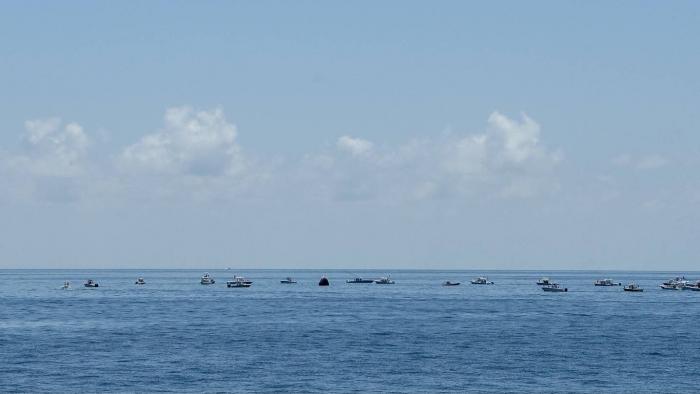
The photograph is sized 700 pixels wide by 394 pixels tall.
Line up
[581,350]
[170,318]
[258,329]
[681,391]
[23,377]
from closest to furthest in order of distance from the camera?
[681,391] < [23,377] < [581,350] < [258,329] < [170,318]

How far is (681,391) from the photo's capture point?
77750 millimetres

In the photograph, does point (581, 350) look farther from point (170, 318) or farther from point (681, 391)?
point (170, 318)

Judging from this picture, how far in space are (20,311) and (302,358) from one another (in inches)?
3465

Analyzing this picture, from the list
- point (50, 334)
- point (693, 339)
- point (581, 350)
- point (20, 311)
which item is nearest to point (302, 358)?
point (581, 350)

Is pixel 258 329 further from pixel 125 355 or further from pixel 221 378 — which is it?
pixel 221 378

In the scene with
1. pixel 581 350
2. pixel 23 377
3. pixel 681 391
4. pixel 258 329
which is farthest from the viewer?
pixel 258 329

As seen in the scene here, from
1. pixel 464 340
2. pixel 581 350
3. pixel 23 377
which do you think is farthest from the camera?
pixel 464 340

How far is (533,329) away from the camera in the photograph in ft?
427

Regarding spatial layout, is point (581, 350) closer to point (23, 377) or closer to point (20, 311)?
point (23, 377)

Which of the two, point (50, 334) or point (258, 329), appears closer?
point (50, 334)

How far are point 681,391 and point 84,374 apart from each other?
5093 centimetres

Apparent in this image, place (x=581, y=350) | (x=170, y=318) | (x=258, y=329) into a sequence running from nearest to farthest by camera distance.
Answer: (x=581, y=350) → (x=258, y=329) → (x=170, y=318)

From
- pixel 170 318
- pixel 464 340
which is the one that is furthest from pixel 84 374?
pixel 170 318

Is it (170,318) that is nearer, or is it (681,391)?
(681,391)
